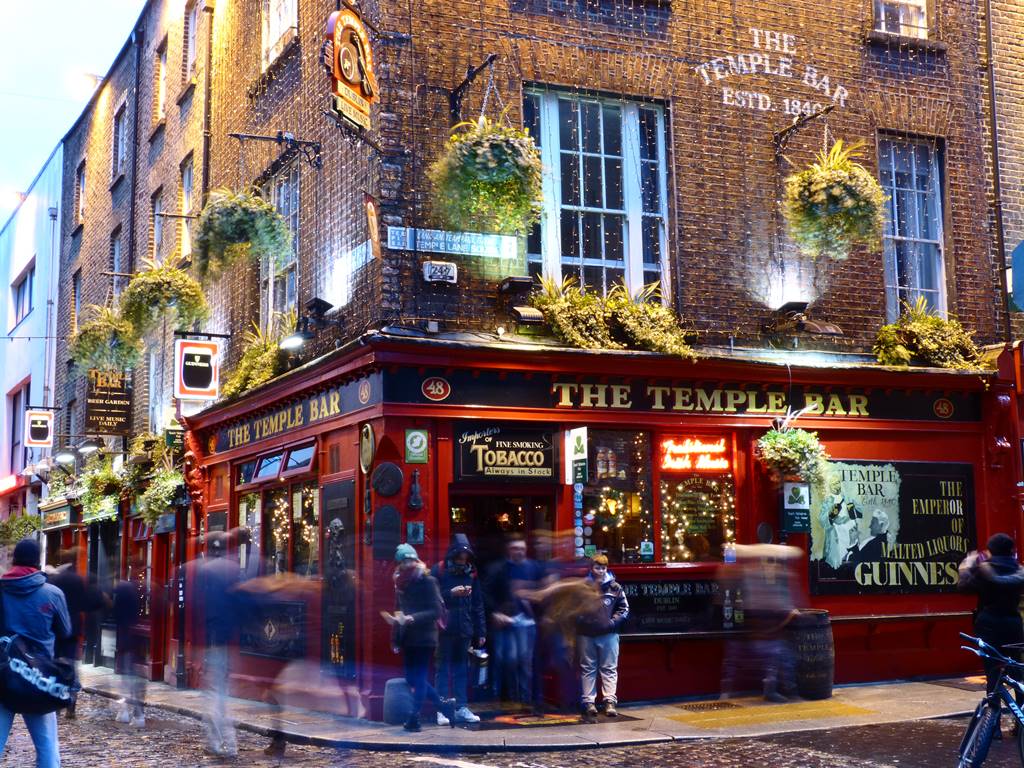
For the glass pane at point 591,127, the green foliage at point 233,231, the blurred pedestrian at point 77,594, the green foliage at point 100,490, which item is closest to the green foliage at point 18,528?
the green foliage at point 100,490

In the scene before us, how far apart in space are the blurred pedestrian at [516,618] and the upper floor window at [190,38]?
11.9 metres

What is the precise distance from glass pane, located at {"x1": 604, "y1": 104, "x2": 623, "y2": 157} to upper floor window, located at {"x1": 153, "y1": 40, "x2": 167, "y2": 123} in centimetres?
1122

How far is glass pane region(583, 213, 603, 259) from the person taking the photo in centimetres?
1432

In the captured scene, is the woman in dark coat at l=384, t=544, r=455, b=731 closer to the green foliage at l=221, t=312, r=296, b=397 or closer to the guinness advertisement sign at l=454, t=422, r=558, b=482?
the guinness advertisement sign at l=454, t=422, r=558, b=482

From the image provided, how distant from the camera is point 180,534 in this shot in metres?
19.3

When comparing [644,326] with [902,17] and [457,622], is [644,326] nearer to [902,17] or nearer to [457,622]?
[457,622]

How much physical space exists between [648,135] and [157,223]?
1114cm

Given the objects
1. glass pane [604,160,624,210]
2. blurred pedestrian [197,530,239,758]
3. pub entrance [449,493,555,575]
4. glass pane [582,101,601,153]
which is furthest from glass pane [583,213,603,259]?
blurred pedestrian [197,530,239,758]

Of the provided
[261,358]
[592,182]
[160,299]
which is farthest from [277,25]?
[592,182]

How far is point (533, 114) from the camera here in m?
14.1

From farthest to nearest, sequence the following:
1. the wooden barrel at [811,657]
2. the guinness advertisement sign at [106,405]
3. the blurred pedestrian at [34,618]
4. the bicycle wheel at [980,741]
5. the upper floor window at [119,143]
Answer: the upper floor window at [119,143], the guinness advertisement sign at [106,405], the wooden barrel at [811,657], the bicycle wheel at [980,741], the blurred pedestrian at [34,618]

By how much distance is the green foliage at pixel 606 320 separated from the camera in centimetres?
1349

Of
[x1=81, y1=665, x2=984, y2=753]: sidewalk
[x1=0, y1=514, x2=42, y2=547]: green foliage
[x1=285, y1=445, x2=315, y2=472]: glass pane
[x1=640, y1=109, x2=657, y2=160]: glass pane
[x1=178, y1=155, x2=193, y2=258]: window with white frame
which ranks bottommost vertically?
[x1=81, y1=665, x2=984, y2=753]: sidewalk

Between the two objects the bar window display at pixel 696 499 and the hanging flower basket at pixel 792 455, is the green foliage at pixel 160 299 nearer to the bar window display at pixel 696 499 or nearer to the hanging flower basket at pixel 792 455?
the bar window display at pixel 696 499
